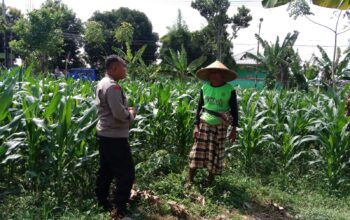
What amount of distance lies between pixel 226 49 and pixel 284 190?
1204 inches

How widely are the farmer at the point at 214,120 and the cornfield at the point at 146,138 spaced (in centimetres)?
61

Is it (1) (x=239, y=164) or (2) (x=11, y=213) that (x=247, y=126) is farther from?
(2) (x=11, y=213)

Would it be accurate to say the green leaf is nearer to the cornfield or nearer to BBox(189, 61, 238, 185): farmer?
the cornfield

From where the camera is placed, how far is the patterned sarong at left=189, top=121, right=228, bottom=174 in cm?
493

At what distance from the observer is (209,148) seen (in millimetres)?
4934

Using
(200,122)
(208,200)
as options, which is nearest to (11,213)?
(208,200)

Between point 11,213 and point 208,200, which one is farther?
point 208,200

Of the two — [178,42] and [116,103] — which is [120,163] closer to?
[116,103]

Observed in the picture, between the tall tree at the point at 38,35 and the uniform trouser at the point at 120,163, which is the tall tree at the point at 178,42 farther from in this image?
the uniform trouser at the point at 120,163

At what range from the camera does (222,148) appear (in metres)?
5.03

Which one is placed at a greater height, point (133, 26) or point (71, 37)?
point (133, 26)

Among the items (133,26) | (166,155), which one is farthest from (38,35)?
(166,155)

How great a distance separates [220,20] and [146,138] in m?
29.3

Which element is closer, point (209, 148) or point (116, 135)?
point (116, 135)
